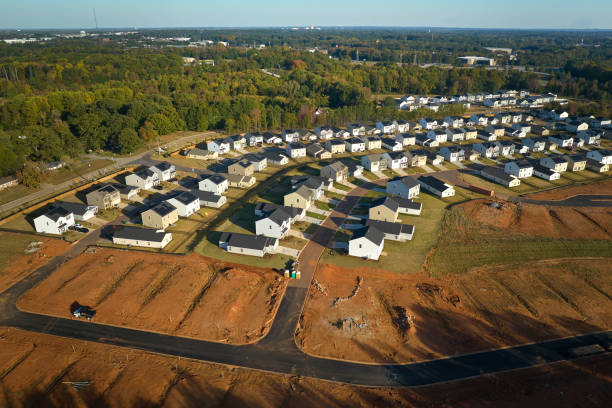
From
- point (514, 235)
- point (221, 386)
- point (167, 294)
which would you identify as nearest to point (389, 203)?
point (514, 235)

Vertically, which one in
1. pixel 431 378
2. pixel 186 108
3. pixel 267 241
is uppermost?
pixel 186 108

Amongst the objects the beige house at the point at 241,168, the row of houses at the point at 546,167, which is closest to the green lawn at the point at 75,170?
the beige house at the point at 241,168

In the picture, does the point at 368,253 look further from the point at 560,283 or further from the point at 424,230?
the point at 560,283

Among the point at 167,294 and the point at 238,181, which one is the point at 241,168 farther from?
the point at 167,294

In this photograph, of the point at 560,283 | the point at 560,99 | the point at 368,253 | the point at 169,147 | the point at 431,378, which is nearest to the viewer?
the point at 431,378

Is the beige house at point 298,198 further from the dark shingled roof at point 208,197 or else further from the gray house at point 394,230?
the dark shingled roof at point 208,197

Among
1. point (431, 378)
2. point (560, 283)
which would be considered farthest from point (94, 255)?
point (560, 283)

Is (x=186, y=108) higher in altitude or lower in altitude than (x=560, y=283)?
higher

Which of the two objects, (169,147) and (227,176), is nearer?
(227,176)
